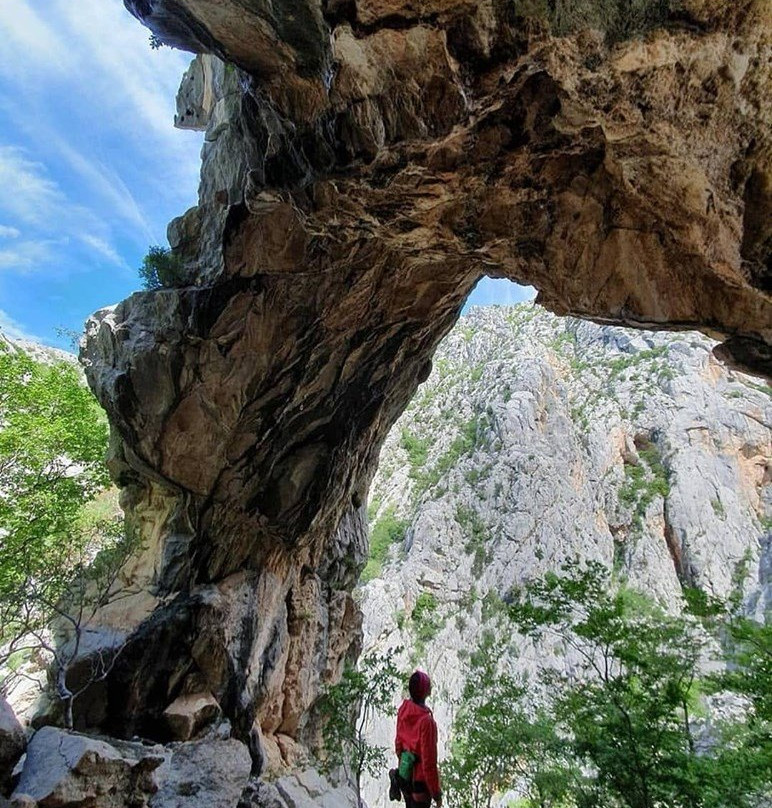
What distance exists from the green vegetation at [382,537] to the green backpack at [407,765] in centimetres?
4042

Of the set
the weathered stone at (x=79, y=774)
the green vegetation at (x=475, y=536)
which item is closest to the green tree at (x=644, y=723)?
the weathered stone at (x=79, y=774)

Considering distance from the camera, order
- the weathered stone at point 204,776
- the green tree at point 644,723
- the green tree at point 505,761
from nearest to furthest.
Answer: the green tree at point 644,723 → the weathered stone at point 204,776 → the green tree at point 505,761

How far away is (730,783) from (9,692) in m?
12.6

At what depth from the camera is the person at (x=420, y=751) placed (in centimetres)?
475

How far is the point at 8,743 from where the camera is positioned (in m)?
5.57

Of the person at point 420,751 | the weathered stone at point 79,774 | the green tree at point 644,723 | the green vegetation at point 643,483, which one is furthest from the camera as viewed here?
the green vegetation at point 643,483

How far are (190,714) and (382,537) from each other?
39569mm

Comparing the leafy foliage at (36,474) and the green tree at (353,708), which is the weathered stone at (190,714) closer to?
the green tree at (353,708)

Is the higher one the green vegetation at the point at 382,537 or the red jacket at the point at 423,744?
the green vegetation at the point at 382,537

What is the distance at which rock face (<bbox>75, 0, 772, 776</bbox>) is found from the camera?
5.09 meters

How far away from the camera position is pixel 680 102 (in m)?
5.06

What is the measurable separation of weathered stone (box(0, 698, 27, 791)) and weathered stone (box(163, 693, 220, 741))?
4387mm

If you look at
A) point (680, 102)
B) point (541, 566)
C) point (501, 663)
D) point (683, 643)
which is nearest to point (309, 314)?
point (680, 102)

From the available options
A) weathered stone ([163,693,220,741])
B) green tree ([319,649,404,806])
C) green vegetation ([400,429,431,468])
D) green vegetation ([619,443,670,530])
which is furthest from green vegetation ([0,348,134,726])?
green vegetation ([400,429,431,468])
